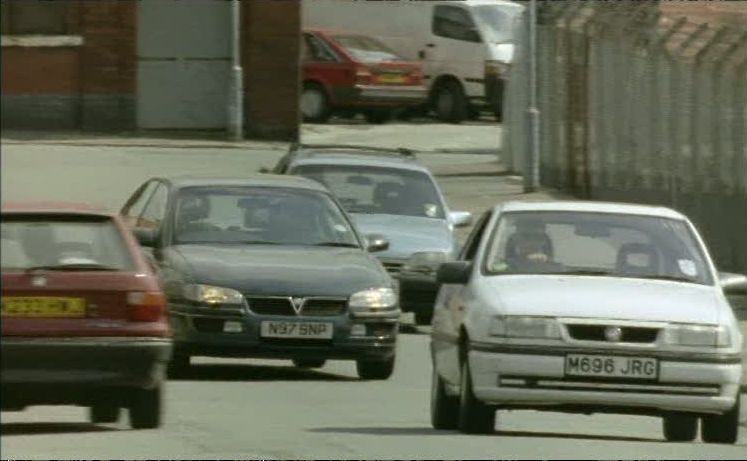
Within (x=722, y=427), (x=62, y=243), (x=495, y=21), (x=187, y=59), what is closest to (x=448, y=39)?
(x=495, y=21)

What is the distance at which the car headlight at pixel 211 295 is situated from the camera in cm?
1719

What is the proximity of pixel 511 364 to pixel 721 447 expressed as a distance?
1120 millimetres

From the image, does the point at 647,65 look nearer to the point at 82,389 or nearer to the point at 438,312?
the point at 438,312

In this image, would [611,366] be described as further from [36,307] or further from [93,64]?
[93,64]

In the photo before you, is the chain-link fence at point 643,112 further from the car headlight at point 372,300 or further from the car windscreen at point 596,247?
the car windscreen at point 596,247

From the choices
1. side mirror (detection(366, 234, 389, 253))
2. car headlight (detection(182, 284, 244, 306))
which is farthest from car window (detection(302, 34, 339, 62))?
car headlight (detection(182, 284, 244, 306))

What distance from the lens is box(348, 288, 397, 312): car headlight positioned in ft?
57.4

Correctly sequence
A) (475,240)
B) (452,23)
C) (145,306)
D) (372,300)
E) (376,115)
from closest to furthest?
(145,306) → (475,240) → (372,300) → (376,115) → (452,23)

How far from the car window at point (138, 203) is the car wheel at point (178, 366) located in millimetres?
2159

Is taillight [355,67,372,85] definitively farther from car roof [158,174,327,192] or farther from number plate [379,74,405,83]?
car roof [158,174,327,192]

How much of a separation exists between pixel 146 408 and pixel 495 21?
107ft

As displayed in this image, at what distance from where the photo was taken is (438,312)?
14883 millimetres

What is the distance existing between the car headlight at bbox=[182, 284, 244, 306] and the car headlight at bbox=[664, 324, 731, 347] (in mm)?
4588

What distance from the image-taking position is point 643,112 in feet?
99.6
